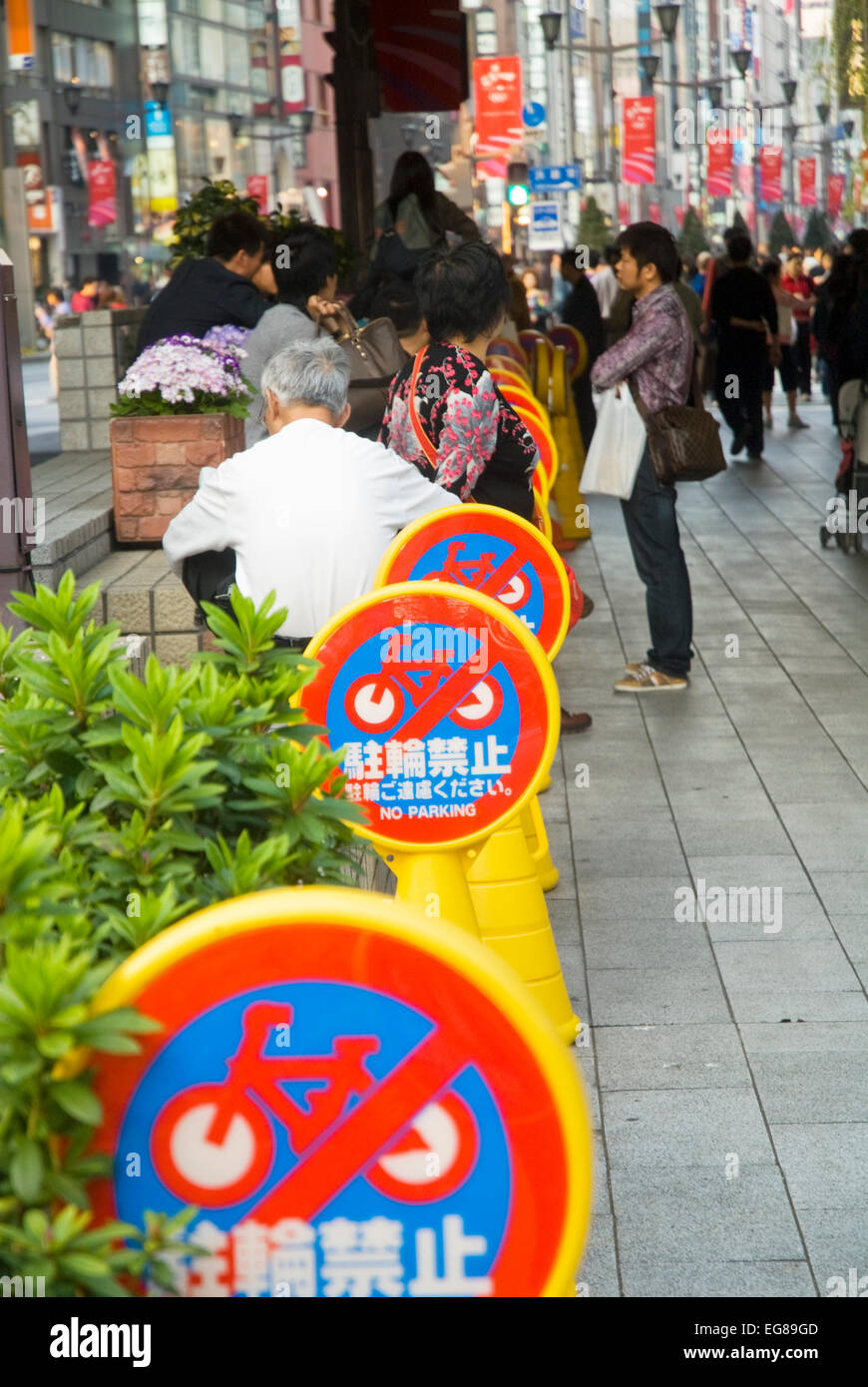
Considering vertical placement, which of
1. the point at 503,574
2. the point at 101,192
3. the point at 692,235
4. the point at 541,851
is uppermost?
the point at 101,192

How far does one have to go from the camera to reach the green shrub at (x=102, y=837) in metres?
1.51

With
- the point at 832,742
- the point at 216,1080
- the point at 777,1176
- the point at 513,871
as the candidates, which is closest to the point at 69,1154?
the point at 216,1080

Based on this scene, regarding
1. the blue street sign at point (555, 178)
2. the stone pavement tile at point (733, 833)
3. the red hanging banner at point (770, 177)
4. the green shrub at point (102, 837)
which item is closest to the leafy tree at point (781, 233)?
the red hanging banner at point (770, 177)

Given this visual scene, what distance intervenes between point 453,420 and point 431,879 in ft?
6.80

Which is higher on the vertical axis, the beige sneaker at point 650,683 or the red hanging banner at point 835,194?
the red hanging banner at point 835,194

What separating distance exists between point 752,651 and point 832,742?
190 cm

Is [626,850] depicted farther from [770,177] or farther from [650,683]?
[770,177]

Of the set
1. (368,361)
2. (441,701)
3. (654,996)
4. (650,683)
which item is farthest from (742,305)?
(441,701)

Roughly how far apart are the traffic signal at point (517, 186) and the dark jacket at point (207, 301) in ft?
65.7

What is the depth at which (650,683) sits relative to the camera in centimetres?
855

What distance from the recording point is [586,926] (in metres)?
5.35

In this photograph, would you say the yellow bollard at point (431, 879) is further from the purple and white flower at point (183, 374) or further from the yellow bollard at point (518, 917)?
the purple and white flower at point (183, 374)

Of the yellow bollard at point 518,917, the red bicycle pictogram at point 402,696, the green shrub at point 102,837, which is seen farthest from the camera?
the yellow bollard at point 518,917
